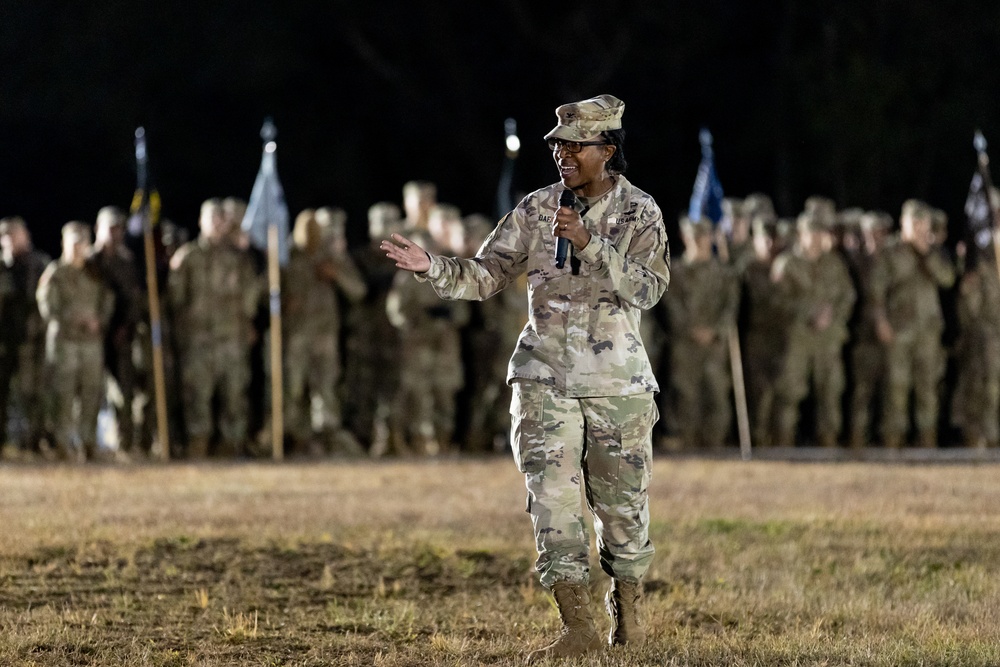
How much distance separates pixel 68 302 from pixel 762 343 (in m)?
7.27

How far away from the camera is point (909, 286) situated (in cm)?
2027

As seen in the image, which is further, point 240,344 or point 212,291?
point 240,344

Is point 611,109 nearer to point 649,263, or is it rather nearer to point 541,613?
point 649,263

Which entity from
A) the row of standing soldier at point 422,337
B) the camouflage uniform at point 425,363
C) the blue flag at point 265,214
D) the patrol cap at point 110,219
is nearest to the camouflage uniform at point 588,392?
the row of standing soldier at point 422,337

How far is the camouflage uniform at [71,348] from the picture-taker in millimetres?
18594

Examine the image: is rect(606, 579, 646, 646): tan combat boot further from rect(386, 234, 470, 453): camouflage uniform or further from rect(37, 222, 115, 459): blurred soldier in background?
rect(37, 222, 115, 459): blurred soldier in background

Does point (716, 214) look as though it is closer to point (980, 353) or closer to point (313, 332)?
point (980, 353)

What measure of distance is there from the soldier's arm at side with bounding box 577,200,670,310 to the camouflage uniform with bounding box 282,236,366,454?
1110 cm

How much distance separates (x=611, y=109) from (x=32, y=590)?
13.3 ft

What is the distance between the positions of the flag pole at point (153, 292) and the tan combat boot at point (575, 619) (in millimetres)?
10721

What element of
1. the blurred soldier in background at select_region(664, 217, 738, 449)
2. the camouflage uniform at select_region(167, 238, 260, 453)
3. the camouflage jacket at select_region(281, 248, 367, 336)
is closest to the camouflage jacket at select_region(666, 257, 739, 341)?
the blurred soldier in background at select_region(664, 217, 738, 449)

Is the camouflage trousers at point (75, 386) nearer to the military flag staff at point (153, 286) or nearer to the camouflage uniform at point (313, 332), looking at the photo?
the military flag staff at point (153, 286)

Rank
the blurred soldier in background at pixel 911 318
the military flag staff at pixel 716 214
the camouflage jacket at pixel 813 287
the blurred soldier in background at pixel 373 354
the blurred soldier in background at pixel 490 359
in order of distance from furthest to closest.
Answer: the blurred soldier in background at pixel 911 318 < the camouflage jacket at pixel 813 287 < the military flag staff at pixel 716 214 < the blurred soldier in background at pixel 373 354 < the blurred soldier in background at pixel 490 359

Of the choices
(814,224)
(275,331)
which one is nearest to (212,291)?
(275,331)
